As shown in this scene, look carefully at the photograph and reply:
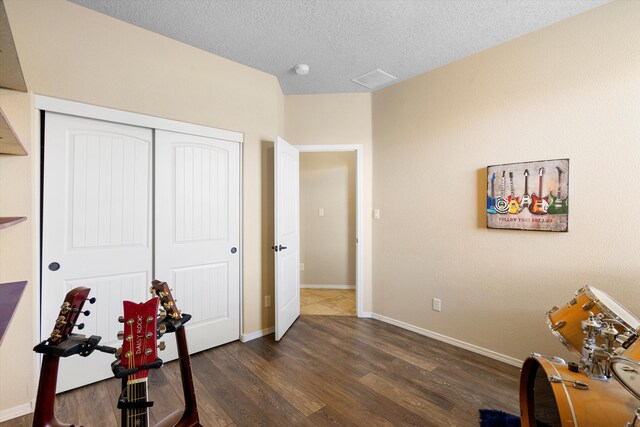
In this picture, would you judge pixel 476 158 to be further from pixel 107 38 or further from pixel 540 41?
pixel 107 38

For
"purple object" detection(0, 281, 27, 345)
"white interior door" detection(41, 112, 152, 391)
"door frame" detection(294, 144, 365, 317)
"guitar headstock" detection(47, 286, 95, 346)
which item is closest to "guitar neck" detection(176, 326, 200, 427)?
"guitar headstock" detection(47, 286, 95, 346)

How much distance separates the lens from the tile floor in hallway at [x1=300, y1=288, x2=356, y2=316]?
352cm

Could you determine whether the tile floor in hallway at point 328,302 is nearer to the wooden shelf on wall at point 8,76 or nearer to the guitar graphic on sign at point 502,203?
the guitar graphic on sign at point 502,203

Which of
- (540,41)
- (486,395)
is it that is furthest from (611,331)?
(540,41)

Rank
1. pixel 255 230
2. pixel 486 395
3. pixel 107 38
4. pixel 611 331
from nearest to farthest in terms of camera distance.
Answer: pixel 611 331 < pixel 486 395 < pixel 107 38 < pixel 255 230

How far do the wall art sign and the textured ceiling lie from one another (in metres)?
1.05

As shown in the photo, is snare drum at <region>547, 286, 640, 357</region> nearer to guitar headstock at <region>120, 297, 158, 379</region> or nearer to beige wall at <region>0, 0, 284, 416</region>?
guitar headstock at <region>120, 297, 158, 379</region>

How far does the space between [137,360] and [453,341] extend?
258cm

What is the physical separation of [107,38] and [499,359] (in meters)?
3.89

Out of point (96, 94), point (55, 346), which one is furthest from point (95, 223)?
point (55, 346)

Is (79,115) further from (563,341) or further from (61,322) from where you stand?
(563,341)

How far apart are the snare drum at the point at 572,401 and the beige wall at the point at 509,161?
0.94 m

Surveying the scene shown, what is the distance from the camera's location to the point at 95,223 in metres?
2.00

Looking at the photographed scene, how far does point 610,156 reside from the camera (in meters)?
1.90
